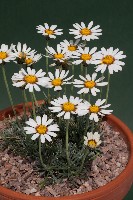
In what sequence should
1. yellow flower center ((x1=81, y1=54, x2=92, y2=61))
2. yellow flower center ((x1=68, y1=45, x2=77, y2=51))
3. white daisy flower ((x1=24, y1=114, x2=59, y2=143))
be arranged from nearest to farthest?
1. white daisy flower ((x1=24, y1=114, x2=59, y2=143))
2. yellow flower center ((x1=81, y1=54, x2=92, y2=61))
3. yellow flower center ((x1=68, y1=45, x2=77, y2=51))

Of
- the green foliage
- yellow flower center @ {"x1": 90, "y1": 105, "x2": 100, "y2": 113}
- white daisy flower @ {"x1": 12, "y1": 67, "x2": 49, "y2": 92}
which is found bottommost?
the green foliage

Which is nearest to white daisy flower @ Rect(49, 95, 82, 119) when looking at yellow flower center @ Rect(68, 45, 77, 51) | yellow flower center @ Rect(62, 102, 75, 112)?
yellow flower center @ Rect(62, 102, 75, 112)

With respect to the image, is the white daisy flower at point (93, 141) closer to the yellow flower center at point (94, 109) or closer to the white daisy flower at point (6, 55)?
the yellow flower center at point (94, 109)

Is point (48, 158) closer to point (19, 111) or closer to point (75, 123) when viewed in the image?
point (75, 123)

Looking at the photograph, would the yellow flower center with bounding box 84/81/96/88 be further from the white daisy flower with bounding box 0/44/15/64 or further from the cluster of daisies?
the white daisy flower with bounding box 0/44/15/64

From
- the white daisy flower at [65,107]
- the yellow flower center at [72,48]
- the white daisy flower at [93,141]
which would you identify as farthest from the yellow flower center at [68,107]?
the yellow flower center at [72,48]

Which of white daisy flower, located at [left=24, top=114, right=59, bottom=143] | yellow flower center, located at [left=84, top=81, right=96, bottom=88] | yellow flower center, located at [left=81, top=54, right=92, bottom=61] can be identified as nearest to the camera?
white daisy flower, located at [left=24, top=114, right=59, bottom=143]

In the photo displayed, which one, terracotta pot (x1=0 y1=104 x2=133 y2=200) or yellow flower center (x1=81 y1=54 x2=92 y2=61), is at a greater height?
yellow flower center (x1=81 y1=54 x2=92 y2=61)

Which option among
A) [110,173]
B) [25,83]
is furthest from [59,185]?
[25,83]
